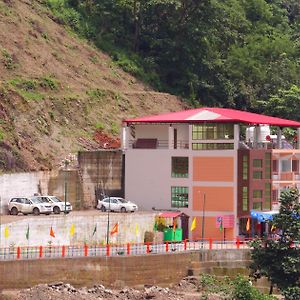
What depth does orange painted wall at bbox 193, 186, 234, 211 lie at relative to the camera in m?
101

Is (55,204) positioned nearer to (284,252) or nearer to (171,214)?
(171,214)

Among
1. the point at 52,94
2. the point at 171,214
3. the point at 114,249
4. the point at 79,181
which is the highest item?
the point at 52,94

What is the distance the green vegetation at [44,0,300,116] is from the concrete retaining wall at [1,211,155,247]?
1271 inches

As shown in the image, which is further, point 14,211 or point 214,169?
point 214,169

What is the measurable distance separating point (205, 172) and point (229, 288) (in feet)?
60.2

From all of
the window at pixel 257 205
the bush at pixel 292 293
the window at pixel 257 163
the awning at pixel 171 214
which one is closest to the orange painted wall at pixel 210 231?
the awning at pixel 171 214

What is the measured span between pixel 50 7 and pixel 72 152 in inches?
1031

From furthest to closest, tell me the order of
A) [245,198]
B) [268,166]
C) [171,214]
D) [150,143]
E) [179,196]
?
[150,143], [268,166], [179,196], [245,198], [171,214]

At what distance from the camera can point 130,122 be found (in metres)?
105

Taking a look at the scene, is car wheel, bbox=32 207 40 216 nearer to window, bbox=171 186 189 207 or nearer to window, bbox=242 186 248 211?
window, bbox=171 186 189 207

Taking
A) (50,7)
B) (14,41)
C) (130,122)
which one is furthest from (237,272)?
(50,7)

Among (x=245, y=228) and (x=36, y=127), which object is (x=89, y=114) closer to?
(x=36, y=127)

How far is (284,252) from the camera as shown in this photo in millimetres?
80625

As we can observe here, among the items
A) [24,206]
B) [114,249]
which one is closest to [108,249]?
[114,249]
